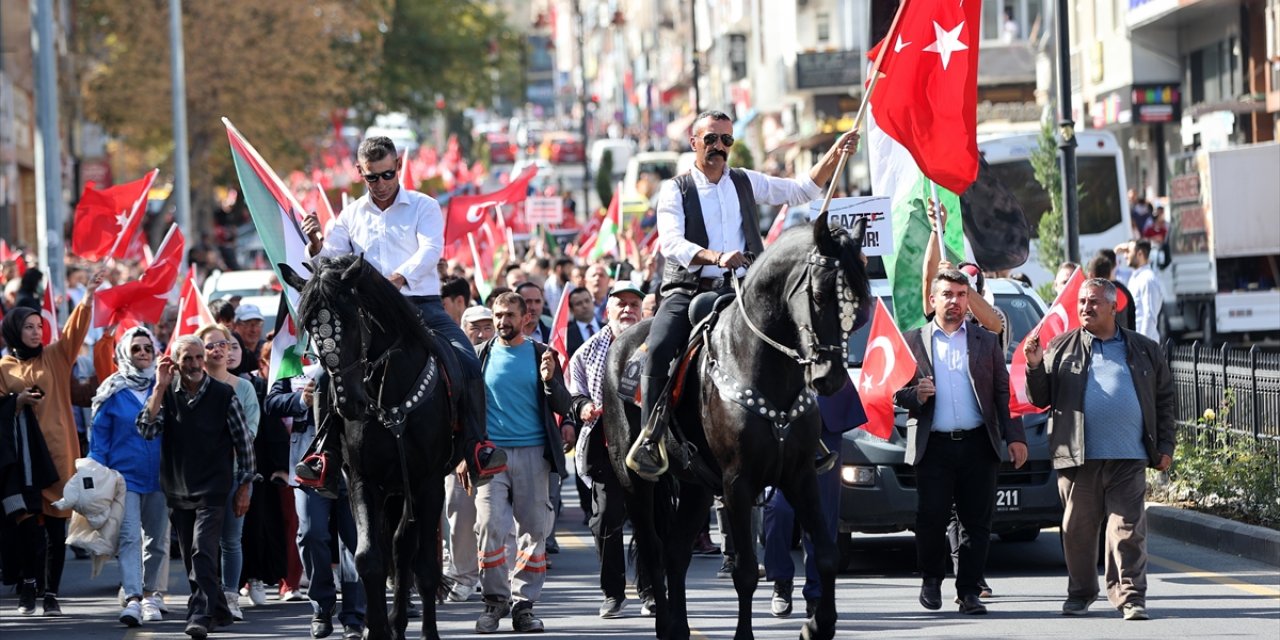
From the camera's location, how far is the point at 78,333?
45.6 feet

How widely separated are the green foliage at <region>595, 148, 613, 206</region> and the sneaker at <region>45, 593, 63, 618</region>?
44.4m

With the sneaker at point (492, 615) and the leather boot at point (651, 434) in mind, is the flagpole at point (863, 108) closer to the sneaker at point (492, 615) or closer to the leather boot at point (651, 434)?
the leather boot at point (651, 434)

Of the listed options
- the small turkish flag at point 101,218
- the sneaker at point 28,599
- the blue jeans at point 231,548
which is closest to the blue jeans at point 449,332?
the blue jeans at point 231,548

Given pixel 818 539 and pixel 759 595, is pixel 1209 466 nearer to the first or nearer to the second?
pixel 759 595

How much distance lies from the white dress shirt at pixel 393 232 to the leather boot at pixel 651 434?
4.19 ft

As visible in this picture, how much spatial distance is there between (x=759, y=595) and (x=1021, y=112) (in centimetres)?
3867

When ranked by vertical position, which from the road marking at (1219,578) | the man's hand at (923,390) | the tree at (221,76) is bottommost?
the road marking at (1219,578)

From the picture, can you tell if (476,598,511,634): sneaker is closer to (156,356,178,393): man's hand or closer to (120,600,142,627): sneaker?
(120,600,142,627): sneaker

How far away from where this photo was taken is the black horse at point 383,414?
10.1 m

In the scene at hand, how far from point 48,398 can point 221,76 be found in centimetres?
3415

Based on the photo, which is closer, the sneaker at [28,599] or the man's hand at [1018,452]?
the man's hand at [1018,452]

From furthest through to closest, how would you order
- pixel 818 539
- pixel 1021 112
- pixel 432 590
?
pixel 1021 112 → pixel 432 590 → pixel 818 539

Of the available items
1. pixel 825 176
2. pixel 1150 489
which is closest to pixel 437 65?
pixel 1150 489

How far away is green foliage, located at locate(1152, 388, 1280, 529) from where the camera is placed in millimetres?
14453
